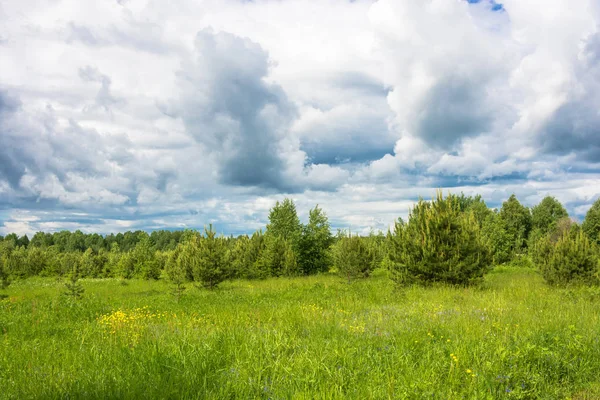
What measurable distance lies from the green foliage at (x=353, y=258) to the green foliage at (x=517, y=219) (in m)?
51.5

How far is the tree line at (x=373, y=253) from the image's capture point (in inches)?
661

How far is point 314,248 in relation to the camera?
37.8m

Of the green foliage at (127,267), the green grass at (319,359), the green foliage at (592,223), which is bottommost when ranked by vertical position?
the green foliage at (127,267)

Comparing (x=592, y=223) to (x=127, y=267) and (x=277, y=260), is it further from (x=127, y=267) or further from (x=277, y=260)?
(x=127, y=267)

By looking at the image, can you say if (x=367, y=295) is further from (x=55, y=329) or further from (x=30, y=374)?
(x=30, y=374)

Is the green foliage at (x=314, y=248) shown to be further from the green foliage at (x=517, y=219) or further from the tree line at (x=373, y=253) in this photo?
the green foliage at (x=517, y=219)

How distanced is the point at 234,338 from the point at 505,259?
4845 cm

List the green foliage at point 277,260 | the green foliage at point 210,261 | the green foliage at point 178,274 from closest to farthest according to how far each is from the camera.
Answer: the green foliage at point 178,274
the green foliage at point 210,261
the green foliage at point 277,260

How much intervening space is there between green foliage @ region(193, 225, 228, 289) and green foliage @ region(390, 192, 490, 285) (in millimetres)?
10265

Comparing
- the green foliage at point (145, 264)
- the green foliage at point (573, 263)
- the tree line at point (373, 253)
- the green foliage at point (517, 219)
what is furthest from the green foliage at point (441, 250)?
the green foliage at point (517, 219)

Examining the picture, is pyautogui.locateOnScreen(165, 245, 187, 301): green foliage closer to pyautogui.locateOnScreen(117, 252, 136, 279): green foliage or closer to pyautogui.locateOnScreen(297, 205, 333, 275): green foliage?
pyautogui.locateOnScreen(117, 252, 136, 279): green foliage

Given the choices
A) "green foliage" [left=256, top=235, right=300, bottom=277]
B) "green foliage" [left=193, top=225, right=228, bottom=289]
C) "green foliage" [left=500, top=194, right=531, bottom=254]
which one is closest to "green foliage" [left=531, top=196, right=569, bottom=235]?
"green foliage" [left=500, top=194, right=531, bottom=254]

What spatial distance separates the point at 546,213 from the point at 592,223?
572 inches

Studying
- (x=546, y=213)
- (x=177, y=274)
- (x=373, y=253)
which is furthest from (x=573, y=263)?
(x=546, y=213)
